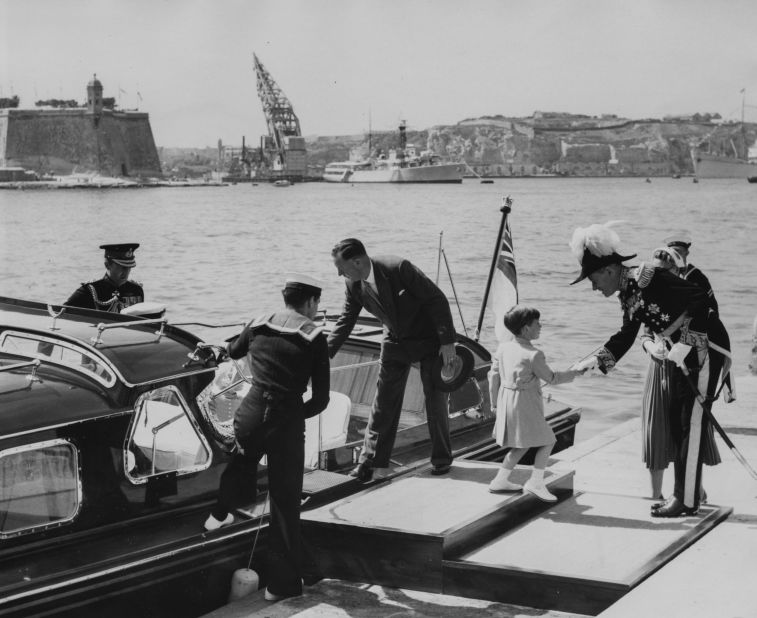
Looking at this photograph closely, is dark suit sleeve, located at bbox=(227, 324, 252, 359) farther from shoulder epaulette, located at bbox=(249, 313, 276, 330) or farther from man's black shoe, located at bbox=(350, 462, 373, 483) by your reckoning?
man's black shoe, located at bbox=(350, 462, 373, 483)

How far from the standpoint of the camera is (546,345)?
68.4 feet

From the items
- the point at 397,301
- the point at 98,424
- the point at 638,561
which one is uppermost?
the point at 397,301

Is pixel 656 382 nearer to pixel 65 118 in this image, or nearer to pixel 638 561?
pixel 638 561

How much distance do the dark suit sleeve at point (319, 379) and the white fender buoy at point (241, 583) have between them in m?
0.95

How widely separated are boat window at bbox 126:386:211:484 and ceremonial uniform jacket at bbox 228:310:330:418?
51 centimetres

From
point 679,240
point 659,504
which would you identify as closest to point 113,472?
point 659,504

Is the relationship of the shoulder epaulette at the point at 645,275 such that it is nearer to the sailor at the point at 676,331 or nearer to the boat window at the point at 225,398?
the sailor at the point at 676,331

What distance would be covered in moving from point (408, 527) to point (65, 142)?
157693mm

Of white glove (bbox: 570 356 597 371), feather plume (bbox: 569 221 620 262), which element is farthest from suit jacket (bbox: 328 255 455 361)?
feather plume (bbox: 569 221 620 262)

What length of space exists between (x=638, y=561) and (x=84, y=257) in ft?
126

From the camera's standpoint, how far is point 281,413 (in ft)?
18.1

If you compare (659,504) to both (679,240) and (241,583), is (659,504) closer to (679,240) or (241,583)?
(679,240)

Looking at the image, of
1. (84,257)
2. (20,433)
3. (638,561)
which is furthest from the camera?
(84,257)

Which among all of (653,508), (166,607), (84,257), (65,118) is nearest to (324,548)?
(166,607)
